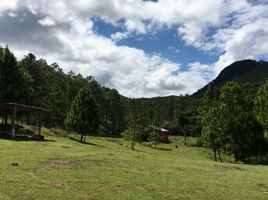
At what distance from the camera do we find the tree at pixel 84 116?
3353 cm

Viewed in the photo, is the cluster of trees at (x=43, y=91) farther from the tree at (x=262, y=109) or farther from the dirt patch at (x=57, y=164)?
the dirt patch at (x=57, y=164)

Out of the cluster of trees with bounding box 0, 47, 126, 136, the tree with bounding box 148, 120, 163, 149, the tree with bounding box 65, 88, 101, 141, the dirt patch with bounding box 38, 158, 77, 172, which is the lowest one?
the tree with bounding box 148, 120, 163, 149

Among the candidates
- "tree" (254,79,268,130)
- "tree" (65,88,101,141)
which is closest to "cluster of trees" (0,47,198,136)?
"tree" (65,88,101,141)

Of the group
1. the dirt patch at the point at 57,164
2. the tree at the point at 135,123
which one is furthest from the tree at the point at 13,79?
the dirt patch at the point at 57,164

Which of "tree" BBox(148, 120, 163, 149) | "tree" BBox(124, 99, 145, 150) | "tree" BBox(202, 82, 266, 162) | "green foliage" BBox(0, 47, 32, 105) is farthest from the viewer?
"tree" BBox(148, 120, 163, 149)

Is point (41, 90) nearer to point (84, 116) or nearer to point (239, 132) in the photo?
point (84, 116)

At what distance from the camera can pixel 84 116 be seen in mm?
33781

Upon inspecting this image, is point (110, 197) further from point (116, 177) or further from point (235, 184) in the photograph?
point (235, 184)

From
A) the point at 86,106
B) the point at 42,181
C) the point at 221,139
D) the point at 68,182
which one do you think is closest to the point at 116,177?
the point at 68,182

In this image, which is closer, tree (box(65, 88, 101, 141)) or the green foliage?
tree (box(65, 88, 101, 141))

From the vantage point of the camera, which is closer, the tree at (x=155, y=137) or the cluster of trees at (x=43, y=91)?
the cluster of trees at (x=43, y=91)

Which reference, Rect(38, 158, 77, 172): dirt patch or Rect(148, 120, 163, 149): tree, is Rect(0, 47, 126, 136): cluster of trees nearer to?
Rect(148, 120, 163, 149): tree

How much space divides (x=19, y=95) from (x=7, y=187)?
31948 millimetres

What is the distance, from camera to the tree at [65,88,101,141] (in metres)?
33.5
